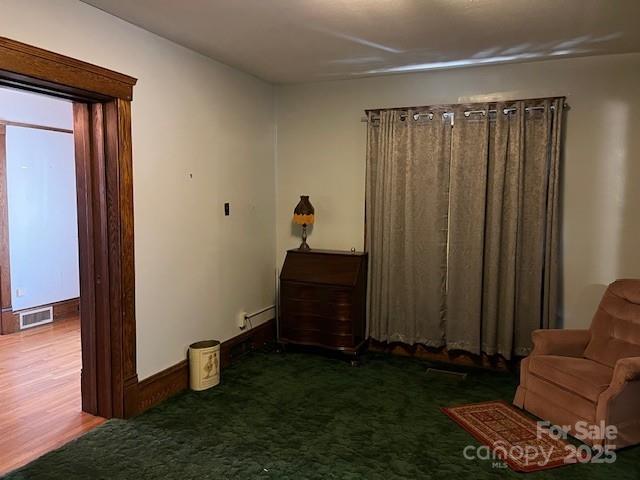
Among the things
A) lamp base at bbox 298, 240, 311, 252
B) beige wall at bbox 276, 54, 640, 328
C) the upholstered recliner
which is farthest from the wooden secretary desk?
Answer: the upholstered recliner

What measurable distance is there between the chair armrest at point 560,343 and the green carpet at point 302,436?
0.50 m

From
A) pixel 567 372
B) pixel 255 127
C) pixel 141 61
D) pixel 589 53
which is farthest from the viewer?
pixel 255 127

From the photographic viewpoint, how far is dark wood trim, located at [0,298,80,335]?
5.27 m

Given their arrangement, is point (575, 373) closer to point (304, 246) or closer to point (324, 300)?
point (324, 300)

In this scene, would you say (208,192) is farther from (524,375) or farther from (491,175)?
(524,375)

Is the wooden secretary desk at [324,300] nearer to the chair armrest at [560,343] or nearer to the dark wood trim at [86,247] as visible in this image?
the chair armrest at [560,343]

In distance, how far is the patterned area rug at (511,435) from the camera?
110 inches

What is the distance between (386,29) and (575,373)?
2470mm

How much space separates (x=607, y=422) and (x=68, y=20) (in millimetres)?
3795

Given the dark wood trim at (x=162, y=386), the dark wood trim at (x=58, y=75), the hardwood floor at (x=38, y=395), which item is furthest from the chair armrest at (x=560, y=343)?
the dark wood trim at (x=58, y=75)

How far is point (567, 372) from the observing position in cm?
312

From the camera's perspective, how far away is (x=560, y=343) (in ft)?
11.4

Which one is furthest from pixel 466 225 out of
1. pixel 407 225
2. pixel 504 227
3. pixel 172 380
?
pixel 172 380

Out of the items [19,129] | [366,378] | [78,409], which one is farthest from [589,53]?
[19,129]
